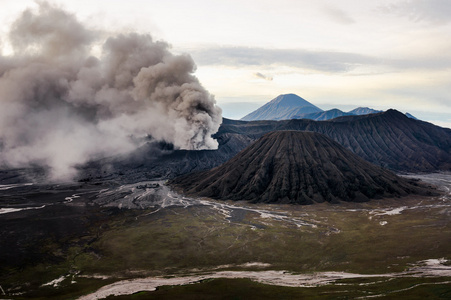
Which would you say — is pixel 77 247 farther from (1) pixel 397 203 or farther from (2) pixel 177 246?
(1) pixel 397 203

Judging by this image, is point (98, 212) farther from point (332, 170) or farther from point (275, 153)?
point (332, 170)

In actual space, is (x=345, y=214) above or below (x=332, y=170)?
below

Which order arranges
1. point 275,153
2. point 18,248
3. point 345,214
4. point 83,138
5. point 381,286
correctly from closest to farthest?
point 381,286, point 18,248, point 345,214, point 275,153, point 83,138

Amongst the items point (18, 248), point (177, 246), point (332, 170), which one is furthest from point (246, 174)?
point (18, 248)

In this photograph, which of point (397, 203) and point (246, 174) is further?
point (246, 174)

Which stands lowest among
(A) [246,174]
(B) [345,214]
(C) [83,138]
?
(B) [345,214]

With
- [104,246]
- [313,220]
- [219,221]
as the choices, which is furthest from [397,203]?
[104,246]

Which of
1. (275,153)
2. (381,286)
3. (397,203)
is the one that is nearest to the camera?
(381,286)
